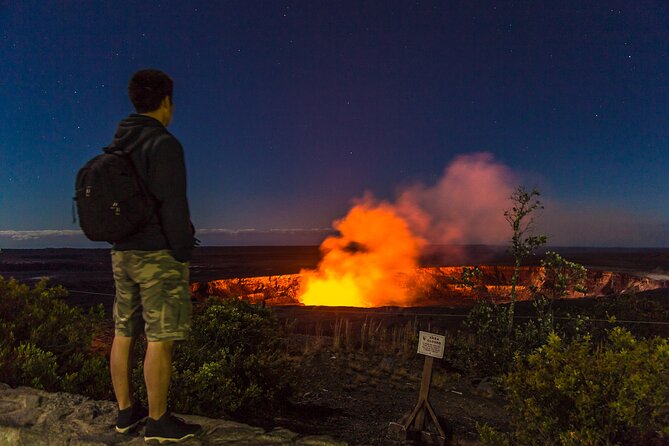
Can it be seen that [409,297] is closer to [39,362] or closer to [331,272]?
[331,272]

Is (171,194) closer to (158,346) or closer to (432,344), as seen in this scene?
(158,346)

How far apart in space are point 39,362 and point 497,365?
7.82 metres

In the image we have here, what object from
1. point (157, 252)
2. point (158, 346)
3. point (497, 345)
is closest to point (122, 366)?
point (158, 346)

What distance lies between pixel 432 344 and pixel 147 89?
373cm

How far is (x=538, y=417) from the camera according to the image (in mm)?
3822

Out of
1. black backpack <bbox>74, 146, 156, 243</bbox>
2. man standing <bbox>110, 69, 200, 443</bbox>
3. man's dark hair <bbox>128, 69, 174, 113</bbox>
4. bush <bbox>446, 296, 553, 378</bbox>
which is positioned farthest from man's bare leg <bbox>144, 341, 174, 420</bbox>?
bush <bbox>446, 296, 553, 378</bbox>

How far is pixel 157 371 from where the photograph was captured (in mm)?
2590

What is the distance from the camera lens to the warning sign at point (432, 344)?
15.9 ft

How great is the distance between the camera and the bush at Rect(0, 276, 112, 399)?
4043mm

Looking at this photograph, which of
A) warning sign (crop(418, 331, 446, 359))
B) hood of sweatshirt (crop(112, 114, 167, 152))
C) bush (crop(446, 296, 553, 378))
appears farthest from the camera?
bush (crop(446, 296, 553, 378))

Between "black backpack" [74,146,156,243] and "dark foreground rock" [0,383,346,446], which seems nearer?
"black backpack" [74,146,156,243]

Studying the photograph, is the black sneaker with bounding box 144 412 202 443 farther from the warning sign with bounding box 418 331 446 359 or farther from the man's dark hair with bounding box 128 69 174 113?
the warning sign with bounding box 418 331 446 359

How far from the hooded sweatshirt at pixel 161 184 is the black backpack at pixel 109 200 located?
0.23ft

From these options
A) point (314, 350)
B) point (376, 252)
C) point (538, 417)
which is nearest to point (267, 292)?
point (376, 252)
